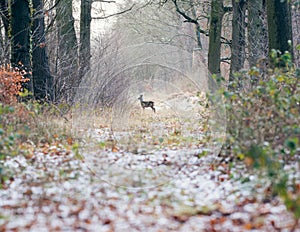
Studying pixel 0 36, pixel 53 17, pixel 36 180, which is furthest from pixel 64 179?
pixel 53 17

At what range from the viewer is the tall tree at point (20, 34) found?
11.7m

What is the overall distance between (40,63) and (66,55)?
6.52 ft

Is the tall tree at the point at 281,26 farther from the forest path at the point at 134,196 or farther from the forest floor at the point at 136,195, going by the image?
the forest path at the point at 134,196

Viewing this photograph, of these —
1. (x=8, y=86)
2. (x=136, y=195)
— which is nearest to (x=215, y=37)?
(x=8, y=86)

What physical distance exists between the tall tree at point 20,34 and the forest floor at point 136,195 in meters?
4.70

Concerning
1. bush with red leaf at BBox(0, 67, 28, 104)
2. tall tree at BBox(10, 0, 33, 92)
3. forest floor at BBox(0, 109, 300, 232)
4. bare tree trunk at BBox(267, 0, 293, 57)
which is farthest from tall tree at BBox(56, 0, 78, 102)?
forest floor at BBox(0, 109, 300, 232)

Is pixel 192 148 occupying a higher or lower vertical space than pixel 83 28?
lower

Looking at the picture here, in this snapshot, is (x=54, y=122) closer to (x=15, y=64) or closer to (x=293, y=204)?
(x=15, y=64)

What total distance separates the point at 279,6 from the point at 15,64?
5.73 metres

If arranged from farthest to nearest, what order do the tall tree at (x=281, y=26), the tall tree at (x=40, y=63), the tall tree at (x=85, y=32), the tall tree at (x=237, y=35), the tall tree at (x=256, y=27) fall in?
the tall tree at (x=85, y=32) < the tall tree at (x=237, y=35) < the tall tree at (x=256, y=27) < the tall tree at (x=40, y=63) < the tall tree at (x=281, y=26)

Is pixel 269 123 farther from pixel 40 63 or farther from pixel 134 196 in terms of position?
pixel 40 63

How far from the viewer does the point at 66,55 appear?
1518cm

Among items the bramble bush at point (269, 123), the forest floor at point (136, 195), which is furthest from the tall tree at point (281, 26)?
the forest floor at point (136, 195)

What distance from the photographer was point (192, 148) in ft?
27.3
